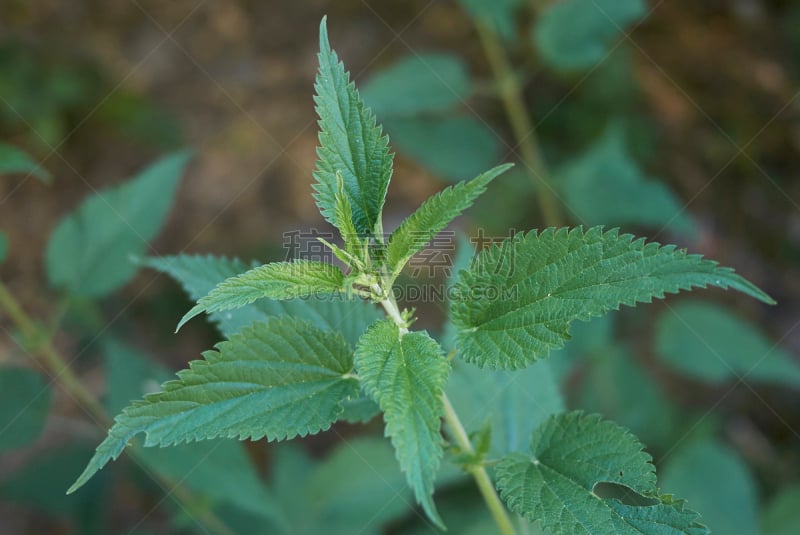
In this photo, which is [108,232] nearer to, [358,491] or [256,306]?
[256,306]

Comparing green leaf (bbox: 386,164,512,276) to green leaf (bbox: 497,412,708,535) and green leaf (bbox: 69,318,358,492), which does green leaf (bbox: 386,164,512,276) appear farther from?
green leaf (bbox: 497,412,708,535)

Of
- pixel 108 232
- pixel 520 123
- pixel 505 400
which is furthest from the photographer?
pixel 520 123

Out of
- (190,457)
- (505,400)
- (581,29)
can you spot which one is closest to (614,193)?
(581,29)

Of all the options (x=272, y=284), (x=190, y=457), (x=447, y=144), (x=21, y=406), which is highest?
(x=447, y=144)

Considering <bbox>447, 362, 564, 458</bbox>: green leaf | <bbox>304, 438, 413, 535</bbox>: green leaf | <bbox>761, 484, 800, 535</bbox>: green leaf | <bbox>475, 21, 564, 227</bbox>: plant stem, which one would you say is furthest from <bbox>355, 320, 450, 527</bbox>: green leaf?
<bbox>761, 484, 800, 535</bbox>: green leaf

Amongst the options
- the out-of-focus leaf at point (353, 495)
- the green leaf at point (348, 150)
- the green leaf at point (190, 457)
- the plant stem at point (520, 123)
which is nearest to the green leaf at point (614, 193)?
the plant stem at point (520, 123)

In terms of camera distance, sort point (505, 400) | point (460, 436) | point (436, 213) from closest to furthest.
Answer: point (436, 213)
point (460, 436)
point (505, 400)

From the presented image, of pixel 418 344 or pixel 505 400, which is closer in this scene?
pixel 418 344

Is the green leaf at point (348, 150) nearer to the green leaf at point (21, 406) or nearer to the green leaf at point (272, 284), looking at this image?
the green leaf at point (272, 284)
